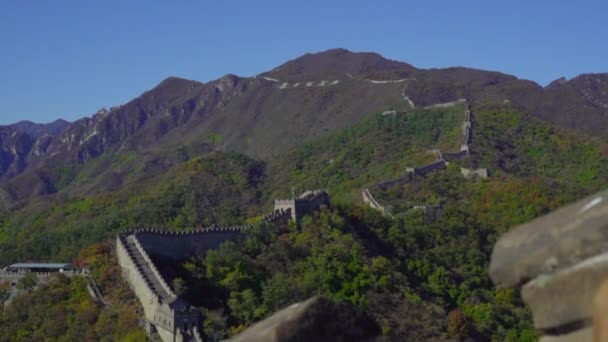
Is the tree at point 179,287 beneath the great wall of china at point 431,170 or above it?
beneath

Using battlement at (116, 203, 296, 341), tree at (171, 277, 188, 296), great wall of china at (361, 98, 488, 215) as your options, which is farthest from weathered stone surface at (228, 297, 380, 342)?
great wall of china at (361, 98, 488, 215)

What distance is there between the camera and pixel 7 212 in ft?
431

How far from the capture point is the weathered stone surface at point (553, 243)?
12.3ft

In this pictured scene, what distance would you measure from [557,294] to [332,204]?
56540 mm

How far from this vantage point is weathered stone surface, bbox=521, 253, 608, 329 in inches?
146

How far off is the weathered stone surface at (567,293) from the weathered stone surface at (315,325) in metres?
0.72

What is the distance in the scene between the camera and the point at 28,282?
4969 cm

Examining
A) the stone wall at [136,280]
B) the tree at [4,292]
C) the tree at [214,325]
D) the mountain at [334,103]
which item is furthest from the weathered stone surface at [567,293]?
the mountain at [334,103]

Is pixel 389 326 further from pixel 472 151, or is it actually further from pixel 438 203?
pixel 472 151

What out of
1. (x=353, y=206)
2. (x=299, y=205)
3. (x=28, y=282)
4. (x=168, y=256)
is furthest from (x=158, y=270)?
(x=353, y=206)

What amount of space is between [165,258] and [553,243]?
44453 mm

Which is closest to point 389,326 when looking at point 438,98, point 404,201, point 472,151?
point 404,201

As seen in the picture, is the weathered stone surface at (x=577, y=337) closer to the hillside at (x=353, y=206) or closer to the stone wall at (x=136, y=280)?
the hillside at (x=353, y=206)

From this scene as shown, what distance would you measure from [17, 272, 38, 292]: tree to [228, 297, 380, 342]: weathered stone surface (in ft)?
154
